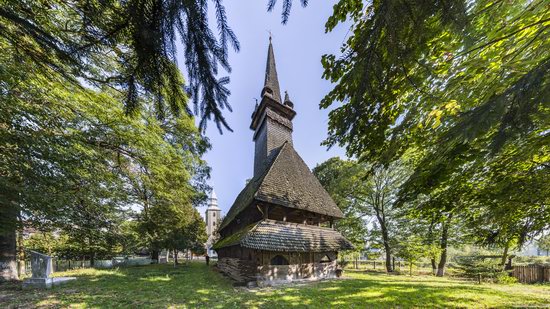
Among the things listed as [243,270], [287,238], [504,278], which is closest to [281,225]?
[287,238]

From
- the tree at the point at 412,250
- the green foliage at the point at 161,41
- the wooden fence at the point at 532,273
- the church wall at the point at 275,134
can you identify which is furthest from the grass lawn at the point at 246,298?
the wooden fence at the point at 532,273

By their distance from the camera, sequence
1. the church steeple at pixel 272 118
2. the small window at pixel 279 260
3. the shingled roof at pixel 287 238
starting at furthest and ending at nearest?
the church steeple at pixel 272 118 → the small window at pixel 279 260 → the shingled roof at pixel 287 238

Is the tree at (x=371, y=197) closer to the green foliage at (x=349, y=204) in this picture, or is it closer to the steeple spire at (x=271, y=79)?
the green foliage at (x=349, y=204)

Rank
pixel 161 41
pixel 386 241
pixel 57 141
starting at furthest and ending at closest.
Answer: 1. pixel 386 241
2. pixel 57 141
3. pixel 161 41

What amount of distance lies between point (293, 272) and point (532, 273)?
19212mm

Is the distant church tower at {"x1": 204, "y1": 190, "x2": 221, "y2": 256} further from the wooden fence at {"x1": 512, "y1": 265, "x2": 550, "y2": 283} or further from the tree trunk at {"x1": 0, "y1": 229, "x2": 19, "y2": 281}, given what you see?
the wooden fence at {"x1": 512, "y1": 265, "x2": 550, "y2": 283}

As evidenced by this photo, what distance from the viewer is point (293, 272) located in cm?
1090

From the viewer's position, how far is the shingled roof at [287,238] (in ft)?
30.7

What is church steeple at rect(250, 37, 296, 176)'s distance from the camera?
1585cm

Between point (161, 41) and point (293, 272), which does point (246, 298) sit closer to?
point (293, 272)

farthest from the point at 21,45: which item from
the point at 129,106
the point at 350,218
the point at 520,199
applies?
the point at 350,218

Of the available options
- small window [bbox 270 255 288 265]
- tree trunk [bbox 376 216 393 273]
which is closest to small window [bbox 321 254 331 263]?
small window [bbox 270 255 288 265]

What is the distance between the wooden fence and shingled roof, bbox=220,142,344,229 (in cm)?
1565

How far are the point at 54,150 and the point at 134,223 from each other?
830 inches
